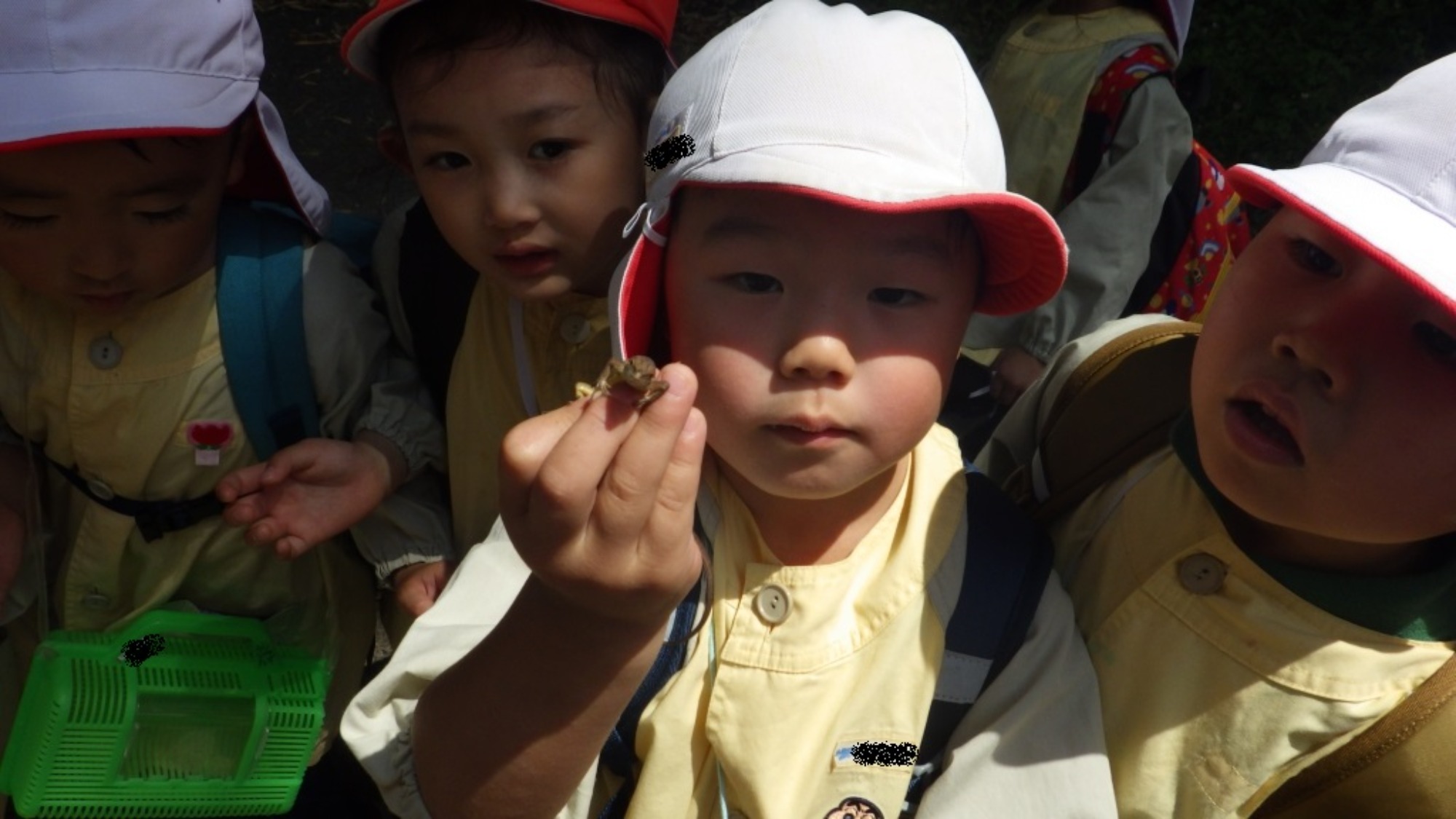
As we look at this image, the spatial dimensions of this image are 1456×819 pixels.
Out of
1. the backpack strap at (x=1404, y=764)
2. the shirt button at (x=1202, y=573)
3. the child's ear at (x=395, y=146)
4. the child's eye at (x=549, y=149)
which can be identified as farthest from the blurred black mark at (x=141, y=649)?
the backpack strap at (x=1404, y=764)

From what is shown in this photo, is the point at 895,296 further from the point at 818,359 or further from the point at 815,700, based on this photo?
the point at 815,700

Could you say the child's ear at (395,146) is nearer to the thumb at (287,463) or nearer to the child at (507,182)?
the child at (507,182)

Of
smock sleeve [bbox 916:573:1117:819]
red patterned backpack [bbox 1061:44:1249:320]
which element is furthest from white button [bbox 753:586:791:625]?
red patterned backpack [bbox 1061:44:1249:320]

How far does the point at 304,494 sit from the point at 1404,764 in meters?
1.61

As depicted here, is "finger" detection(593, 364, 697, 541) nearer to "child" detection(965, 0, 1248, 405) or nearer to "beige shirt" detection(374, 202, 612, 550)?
"beige shirt" detection(374, 202, 612, 550)

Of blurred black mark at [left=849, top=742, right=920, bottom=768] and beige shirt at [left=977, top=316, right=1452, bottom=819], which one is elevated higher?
beige shirt at [left=977, top=316, right=1452, bottom=819]

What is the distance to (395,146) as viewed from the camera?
223 centimetres

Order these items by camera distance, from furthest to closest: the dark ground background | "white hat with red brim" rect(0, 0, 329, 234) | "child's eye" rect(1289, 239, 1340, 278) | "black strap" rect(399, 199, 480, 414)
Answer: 1. the dark ground background
2. "black strap" rect(399, 199, 480, 414)
3. "white hat with red brim" rect(0, 0, 329, 234)
4. "child's eye" rect(1289, 239, 1340, 278)

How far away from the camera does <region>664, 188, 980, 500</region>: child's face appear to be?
152 centimetres

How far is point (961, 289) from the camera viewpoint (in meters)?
1.65

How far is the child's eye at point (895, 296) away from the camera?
5.14 feet

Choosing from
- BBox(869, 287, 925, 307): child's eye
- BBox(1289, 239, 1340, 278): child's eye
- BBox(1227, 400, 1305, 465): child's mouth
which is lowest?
BBox(1227, 400, 1305, 465): child's mouth

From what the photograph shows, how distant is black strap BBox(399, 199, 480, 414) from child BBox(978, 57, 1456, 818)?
44.1 inches

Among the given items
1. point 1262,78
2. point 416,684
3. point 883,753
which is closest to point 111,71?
point 416,684
